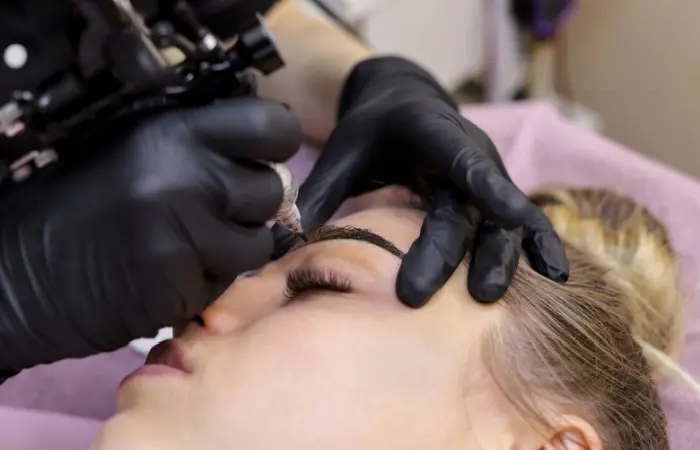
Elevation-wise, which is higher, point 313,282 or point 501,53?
point 313,282

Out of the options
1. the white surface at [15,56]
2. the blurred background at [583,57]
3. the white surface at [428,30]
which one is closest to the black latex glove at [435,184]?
the white surface at [15,56]

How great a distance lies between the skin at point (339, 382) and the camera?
66 cm

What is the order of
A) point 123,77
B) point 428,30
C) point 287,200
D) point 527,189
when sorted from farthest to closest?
point 428,30 → point 527,189 → point 287,200 → point 123,77

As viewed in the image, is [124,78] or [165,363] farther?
[165,363]

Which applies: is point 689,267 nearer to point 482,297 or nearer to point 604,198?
point 604,198

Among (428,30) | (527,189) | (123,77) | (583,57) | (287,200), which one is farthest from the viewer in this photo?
(583,57)

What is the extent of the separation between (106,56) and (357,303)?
12.0 inches

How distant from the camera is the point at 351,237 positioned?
76 centimetres

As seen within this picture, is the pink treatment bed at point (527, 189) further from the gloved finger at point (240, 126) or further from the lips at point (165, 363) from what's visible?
the gloved finger at point (240, 126)

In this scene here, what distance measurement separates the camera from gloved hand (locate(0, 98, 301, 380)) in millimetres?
578

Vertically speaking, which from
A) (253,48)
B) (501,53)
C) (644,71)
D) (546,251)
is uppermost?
(253,48)

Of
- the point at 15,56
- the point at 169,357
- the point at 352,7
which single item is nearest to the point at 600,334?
the point at 169,357

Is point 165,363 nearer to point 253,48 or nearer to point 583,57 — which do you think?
point 253,48

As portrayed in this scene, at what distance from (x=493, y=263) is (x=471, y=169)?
9 centimetres
